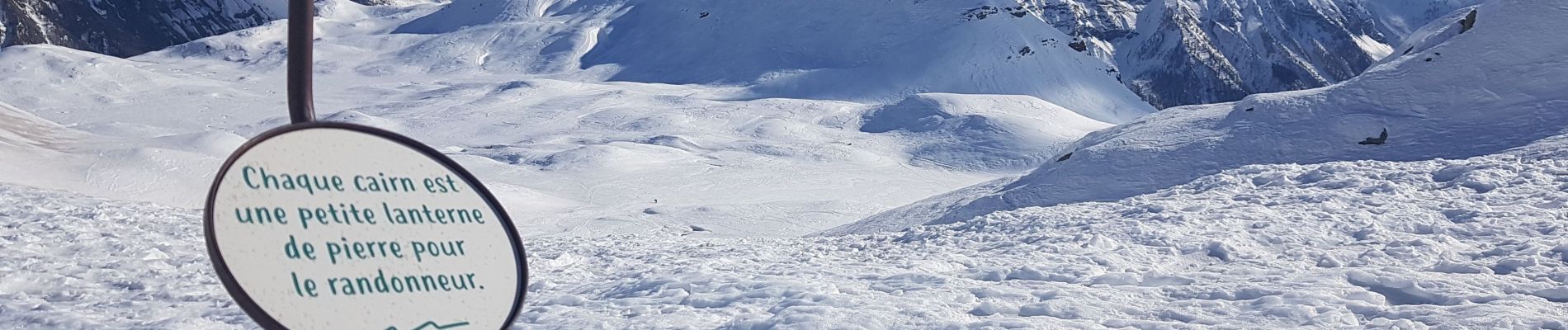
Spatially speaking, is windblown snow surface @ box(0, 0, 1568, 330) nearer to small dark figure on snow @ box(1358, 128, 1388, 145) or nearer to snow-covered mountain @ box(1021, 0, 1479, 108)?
small dark figure on snow @ box(1358, 128, 1388, 145)

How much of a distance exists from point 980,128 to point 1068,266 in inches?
1466

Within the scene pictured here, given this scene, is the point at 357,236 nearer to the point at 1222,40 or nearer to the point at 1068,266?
the point at 1068,266

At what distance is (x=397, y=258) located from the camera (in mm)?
3533

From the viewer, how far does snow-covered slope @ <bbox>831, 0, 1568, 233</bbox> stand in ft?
48.8

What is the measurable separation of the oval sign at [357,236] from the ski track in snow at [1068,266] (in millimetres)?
4123

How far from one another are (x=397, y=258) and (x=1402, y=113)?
15.7 metres

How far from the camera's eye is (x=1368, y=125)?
15.8m

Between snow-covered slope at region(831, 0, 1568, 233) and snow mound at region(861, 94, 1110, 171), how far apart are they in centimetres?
2395

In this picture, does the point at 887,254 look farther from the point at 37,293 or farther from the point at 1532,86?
the point at 1532,86

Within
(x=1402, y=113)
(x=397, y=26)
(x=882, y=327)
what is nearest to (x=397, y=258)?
(x=882, y=327)

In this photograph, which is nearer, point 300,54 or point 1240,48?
point 300,54

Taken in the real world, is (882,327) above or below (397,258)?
below

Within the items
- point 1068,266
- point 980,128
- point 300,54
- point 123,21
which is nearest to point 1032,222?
point 1068,266

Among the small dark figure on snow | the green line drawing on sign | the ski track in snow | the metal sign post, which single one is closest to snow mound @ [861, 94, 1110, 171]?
the small dark figure on snow
